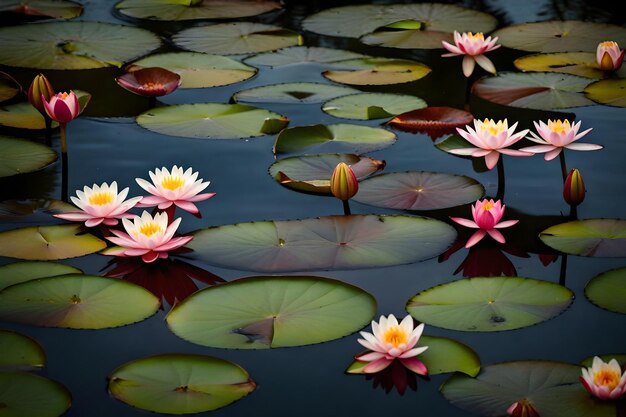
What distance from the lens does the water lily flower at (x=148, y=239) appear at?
2723mm

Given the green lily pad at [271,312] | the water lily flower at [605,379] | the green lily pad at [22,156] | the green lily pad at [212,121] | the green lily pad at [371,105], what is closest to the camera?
the water lily flower at [605,379]

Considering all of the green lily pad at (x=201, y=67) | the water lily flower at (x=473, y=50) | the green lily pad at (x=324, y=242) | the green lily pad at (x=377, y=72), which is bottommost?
the green lily pad at (x=201, y=67)

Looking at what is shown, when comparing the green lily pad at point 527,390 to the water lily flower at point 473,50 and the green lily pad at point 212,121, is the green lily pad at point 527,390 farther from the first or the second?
the water lily flower at point 473,50

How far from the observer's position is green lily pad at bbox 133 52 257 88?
421cm

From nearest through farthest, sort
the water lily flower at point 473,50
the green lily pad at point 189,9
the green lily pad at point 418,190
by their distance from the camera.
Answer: the green lily pad at point 418,190, the water lily flower at point 473,50, the green lily pad at point 189,9

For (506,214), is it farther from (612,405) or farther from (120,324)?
(120,324)

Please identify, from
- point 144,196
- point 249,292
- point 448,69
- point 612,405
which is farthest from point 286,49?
point 612,405

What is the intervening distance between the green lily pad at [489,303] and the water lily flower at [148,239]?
74 cm

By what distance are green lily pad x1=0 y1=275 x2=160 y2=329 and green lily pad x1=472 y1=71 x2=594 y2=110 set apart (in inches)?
81.7

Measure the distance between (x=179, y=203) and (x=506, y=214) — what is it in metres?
1.06

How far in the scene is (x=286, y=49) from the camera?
4.66 meters

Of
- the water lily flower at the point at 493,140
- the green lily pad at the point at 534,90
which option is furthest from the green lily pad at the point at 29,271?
the green lily pad at the point at 534,90

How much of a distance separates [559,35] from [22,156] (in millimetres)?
2800

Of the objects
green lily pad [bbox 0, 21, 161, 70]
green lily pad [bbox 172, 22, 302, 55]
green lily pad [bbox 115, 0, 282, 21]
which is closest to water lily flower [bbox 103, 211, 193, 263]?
green lily pad [bbox 0, 21, 161, 70]
